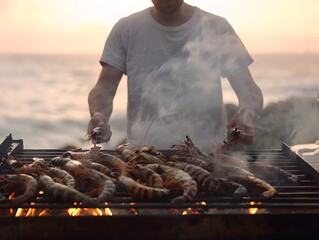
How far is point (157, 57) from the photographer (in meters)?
5.91

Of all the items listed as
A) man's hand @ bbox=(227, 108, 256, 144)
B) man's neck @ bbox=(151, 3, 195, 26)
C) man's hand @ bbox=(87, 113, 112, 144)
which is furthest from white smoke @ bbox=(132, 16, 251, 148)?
man's hand @ bbox=(87, 113, 112, 144)

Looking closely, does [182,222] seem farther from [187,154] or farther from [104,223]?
[187,154]

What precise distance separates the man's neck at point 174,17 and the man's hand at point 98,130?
1.46 metres

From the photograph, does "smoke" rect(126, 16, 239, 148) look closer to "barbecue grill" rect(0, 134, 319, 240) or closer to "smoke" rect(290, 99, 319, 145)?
"barbecue grill" rect(0, 134, 319, 240)

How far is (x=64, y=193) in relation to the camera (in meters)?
3.72

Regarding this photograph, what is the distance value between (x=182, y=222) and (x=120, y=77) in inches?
121

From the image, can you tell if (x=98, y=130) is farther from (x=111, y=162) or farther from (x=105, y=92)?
(x=105, y=92)

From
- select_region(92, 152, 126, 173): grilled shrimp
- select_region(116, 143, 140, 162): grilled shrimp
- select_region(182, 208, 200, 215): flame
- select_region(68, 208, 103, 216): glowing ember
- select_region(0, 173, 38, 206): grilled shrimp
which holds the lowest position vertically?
select_region(68, 208, 103, 216): glowing ember

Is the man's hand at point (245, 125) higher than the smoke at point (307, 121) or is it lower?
higher

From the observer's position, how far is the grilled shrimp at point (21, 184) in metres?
3.82

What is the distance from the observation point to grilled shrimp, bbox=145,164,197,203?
12.3 ft

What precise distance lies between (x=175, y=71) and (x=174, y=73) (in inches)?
1.2

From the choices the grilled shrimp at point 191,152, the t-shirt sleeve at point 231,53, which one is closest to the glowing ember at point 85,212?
the grilled shrimp at point 191,152

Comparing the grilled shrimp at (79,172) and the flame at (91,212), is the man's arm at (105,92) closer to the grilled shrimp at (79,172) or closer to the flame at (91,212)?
the grilled shrimp at (79,172)
